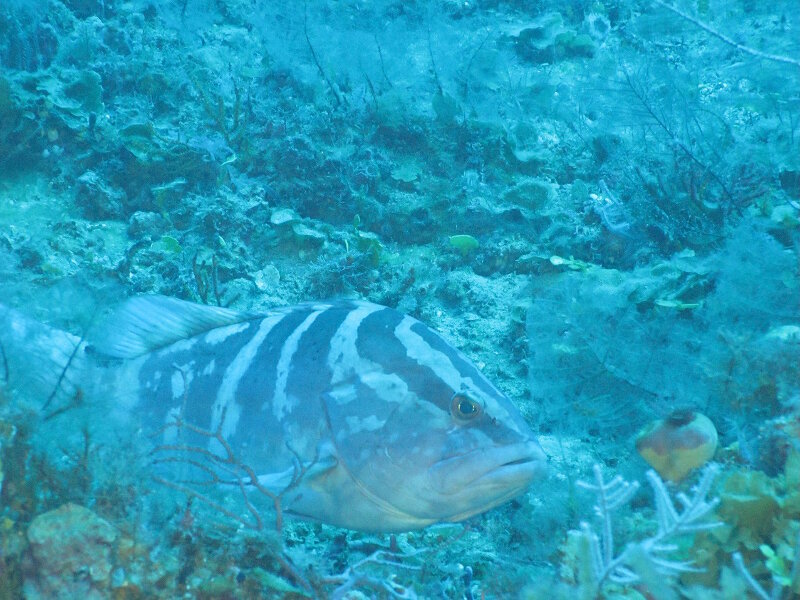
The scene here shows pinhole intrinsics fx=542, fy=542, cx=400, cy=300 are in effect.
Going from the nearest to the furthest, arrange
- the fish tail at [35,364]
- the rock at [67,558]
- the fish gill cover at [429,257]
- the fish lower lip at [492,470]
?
the rock at [67,558] → the fish gill cover at [429,257] → the fish tail at [35,364] → the fish lower lip at [492,470]

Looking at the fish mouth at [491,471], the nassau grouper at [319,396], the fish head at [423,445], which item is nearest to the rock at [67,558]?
the nassau grouper at [319,396]

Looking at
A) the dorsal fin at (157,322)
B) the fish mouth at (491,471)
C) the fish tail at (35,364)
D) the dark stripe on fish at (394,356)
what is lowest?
the fish mouth at (491,471)

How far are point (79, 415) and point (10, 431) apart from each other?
9.6 inches

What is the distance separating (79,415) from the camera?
2.19 m

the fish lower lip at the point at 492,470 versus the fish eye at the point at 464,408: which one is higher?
the fish eye at the point at 464,408

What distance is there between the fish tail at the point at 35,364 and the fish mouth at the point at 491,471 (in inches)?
63.8

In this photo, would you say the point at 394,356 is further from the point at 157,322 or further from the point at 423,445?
the point at 157,322

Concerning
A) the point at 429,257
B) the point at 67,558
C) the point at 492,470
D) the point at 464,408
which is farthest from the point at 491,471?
the point at 429,257

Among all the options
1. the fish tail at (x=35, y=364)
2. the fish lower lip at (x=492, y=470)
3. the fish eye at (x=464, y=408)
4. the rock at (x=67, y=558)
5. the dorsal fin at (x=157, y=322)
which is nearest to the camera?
the rock at (x=67, y=558)

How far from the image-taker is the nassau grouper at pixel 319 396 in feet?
7.98

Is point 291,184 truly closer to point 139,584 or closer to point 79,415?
point 79,415

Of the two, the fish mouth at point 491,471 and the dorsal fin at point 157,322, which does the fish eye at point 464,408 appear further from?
the dorsal fin at point 157,322

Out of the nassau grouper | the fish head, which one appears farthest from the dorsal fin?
the fish head

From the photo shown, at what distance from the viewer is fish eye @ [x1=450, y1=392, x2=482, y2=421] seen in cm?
253
